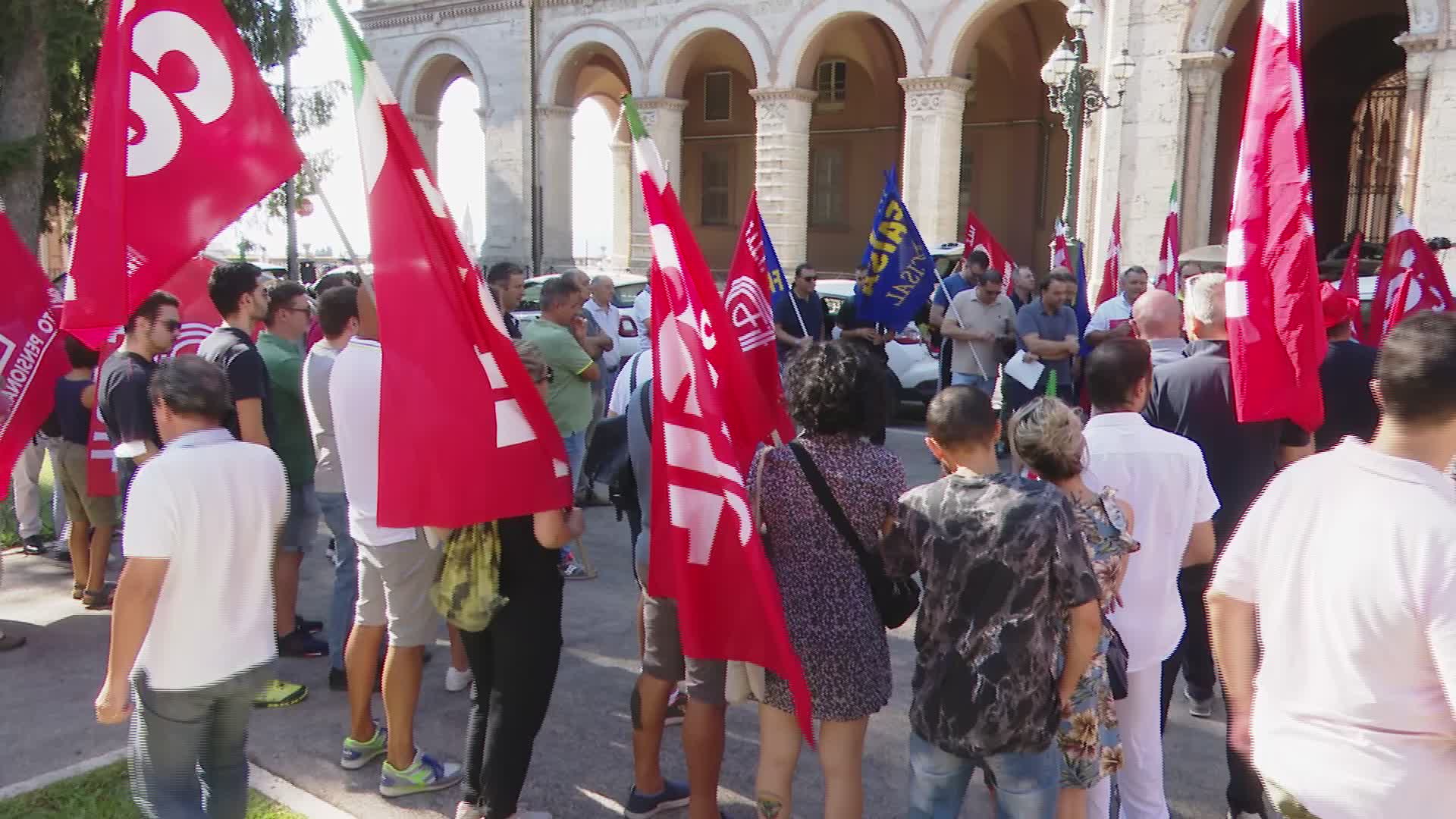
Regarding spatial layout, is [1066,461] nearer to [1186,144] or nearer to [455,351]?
[455,351]

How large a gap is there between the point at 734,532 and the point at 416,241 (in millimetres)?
1328

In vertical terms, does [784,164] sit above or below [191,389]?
above

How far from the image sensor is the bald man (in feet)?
15.2

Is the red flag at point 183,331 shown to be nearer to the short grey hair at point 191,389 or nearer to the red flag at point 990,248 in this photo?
the short grey hair at point 191,389

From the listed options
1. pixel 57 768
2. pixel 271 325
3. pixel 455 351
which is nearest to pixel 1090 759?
pixel 455 351

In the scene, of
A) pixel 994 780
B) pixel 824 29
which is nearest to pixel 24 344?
pixel 994 780

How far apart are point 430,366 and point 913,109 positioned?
17364mm

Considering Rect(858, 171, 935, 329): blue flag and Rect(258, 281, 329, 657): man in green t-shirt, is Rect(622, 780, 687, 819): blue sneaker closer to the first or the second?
Rect(258, 281, 329, 657): man in green t-shirt

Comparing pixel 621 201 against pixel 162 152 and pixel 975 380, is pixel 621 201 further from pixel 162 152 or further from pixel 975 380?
pixel 162 152

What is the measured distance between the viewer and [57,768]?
4145 millimetres

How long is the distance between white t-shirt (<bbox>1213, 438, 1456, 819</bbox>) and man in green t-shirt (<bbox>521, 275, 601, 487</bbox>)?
13.1ft

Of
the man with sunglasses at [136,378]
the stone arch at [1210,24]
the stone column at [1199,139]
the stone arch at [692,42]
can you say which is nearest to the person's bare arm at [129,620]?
the man with sunglasses at [136,378]

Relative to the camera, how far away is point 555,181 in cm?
2480

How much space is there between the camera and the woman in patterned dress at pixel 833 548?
9.94 ft
